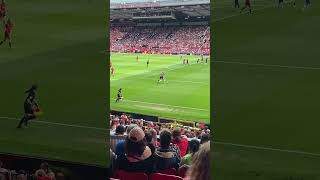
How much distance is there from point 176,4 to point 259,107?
1335 millimetres

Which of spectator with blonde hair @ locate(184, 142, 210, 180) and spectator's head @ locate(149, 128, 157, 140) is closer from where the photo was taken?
spectator with blonde hair @ locate(184, 142, 210, 180)

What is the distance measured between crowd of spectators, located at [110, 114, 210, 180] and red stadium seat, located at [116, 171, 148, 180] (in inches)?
1.3

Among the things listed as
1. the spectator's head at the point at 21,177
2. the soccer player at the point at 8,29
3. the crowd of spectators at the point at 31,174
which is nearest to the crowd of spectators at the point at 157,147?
the crowd of spectators at the point at 31,174

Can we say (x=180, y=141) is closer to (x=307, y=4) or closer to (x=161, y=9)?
(x=161, y=9)

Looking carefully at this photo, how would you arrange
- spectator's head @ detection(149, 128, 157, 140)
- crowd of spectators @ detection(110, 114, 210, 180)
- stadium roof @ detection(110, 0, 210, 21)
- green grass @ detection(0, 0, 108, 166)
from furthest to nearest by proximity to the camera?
green grass @ detection(0, 0, 108, 166), spectator's head @ detection(149, 128, 157, 140), crowd of spectators @ detection(110, 114, 210, 180), stadium roof @ detection(110, 0, 210, 21)

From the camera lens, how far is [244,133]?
510cm

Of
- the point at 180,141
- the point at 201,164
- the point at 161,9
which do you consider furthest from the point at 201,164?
the point at 161,9

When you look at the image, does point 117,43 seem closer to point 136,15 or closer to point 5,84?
point 136,15

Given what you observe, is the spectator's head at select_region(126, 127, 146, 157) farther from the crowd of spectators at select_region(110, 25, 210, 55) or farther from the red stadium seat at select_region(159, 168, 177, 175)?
the crowd of spectators at select_region(110, 25, 210, 55)

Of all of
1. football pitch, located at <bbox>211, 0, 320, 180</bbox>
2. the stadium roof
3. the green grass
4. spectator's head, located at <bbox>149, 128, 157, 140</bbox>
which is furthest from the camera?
the green grass

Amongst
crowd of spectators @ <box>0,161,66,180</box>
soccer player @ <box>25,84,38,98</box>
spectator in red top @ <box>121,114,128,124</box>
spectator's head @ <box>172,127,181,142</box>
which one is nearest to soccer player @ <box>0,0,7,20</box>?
soccer player @ <box>25,84,38,98</box>

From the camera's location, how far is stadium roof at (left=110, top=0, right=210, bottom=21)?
525 cm

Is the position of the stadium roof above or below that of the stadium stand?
above

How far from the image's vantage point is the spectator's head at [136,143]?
5684mm
